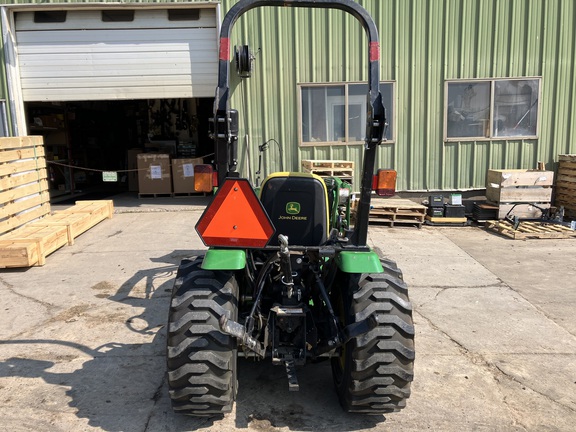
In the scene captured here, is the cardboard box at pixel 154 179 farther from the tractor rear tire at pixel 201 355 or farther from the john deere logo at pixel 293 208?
the tractor rear tire at pixel 201 355

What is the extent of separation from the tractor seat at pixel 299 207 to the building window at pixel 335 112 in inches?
281

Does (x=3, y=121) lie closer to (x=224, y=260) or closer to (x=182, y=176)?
(x=182, y=176)

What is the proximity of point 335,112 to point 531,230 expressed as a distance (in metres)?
4.70

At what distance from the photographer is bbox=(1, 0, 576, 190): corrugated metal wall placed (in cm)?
1038

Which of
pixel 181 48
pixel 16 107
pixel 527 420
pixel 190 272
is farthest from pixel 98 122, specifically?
pixel 527 420

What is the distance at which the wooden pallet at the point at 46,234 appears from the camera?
22.1ft

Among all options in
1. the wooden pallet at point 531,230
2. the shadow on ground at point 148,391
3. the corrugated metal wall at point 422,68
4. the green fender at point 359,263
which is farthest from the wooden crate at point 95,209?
the wooden pallet at point 531,230

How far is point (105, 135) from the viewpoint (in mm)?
17672

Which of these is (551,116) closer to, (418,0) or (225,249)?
(418,0)

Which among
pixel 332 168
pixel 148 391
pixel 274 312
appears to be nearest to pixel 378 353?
pixel 274 312

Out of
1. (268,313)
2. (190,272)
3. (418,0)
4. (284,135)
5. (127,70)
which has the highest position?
(418,0)

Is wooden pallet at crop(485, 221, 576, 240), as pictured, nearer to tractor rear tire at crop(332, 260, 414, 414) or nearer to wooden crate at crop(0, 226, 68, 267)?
tractor rear tire at crop(332, 260, 414, 414)

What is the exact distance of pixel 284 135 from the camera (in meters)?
10.8

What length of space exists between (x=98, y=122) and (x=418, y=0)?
12105 mm
